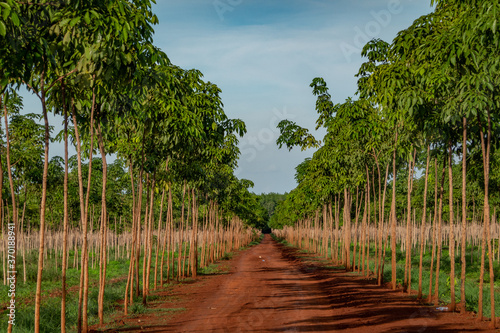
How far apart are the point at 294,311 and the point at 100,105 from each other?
7.35m

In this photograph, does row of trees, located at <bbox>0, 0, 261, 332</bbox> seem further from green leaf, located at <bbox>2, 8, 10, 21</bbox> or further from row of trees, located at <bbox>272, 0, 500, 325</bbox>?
row of trees, located at <bbox>272, 0, 500, 325</bbox>

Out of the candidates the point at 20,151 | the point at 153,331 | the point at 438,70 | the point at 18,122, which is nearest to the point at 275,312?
the point at 153,331

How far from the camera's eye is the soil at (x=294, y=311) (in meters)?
10.4

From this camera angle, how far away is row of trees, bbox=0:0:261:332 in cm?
614

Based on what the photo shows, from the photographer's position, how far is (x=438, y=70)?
33.8ft

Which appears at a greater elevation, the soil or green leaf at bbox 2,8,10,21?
green leaf at bbox 2,8,10,21

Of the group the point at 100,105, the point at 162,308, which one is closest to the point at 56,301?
the point at 162,308

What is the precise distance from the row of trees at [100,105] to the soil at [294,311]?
176cm

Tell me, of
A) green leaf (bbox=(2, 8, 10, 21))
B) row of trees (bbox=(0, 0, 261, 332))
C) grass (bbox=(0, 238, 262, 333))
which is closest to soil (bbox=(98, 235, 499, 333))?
grass (bbox=(0, 238, 262, 333))

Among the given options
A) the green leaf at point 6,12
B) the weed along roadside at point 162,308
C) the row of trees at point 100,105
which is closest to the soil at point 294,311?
the weed along roadside at point 162,308

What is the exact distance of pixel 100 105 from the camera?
951 cm

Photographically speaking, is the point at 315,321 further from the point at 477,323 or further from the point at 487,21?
the point at 487,21

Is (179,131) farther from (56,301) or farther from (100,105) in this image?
(56,301)

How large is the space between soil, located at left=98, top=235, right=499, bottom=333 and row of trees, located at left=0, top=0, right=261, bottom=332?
1.76m
